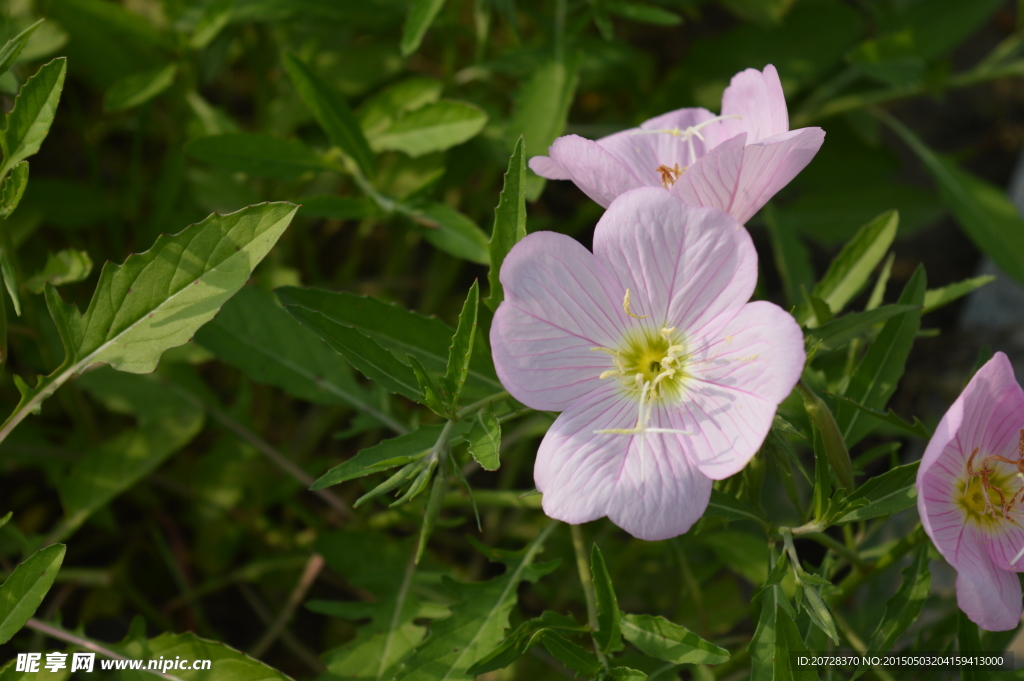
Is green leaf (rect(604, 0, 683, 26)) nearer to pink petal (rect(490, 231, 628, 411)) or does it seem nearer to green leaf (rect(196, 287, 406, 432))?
pink petal (rect(490, 231, 628, 411))

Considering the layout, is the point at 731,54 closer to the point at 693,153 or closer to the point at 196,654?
the point at 693,153

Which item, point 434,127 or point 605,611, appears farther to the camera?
point 434,127

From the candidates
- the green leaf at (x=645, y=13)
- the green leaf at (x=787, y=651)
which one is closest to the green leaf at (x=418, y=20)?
the green leaf at (x=645, y=13)

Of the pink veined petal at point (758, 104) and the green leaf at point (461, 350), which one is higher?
the pink veined petal at point (758, 104)

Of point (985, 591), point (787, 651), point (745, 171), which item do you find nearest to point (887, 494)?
point (985, 591)

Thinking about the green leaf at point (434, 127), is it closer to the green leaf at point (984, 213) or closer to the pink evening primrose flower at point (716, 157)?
the pink evening primrose flower at point (716, 157)

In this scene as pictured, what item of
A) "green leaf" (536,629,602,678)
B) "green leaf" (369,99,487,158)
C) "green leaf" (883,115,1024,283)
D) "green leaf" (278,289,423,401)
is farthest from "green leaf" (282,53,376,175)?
"green leaf" (883,115,1024,283)

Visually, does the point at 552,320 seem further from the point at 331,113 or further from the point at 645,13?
the point at 645,13
